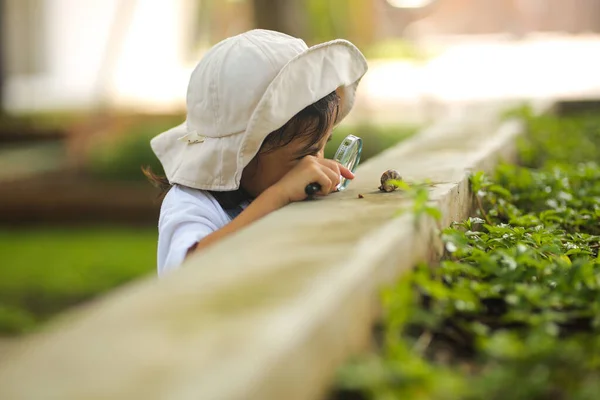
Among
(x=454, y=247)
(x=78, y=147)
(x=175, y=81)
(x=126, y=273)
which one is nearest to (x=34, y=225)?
(x=78, y=147)

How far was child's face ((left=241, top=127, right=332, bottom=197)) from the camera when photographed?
2.94 m

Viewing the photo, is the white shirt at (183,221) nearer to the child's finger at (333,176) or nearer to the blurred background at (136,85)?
the child's finger at (333,176)

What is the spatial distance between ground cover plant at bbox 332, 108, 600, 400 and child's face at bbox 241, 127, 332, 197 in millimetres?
535

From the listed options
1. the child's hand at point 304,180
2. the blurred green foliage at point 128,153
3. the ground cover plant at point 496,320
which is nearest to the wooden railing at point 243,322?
the ground cover plant at point 496,320

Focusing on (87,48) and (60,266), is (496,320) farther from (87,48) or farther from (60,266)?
(87,48)

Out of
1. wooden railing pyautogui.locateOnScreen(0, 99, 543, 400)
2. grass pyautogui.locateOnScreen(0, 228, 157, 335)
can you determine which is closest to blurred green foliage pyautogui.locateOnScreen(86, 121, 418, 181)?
grass pyautogui.locateOnScreen(0, 228, 157, 335)

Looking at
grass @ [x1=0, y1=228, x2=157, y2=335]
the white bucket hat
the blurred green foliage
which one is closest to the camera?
the white bucket hat

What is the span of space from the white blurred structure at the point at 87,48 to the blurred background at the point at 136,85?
0.02 metres

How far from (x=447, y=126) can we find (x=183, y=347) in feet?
13.2

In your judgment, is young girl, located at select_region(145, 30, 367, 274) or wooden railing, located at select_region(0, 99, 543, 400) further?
young girl, located at select_region(145, 30, 367, 274)

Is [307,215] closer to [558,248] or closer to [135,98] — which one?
[558,248]

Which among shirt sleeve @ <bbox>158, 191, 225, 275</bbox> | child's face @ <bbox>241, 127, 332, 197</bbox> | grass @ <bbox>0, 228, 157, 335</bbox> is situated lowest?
grass @ <bbox>0, 228, 157, 335</bbox>

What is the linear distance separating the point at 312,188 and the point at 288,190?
0.23ft

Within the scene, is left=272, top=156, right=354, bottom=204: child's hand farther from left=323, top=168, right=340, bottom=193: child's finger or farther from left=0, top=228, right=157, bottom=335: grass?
left=0, top=228, right=157, bottom=335: grass
